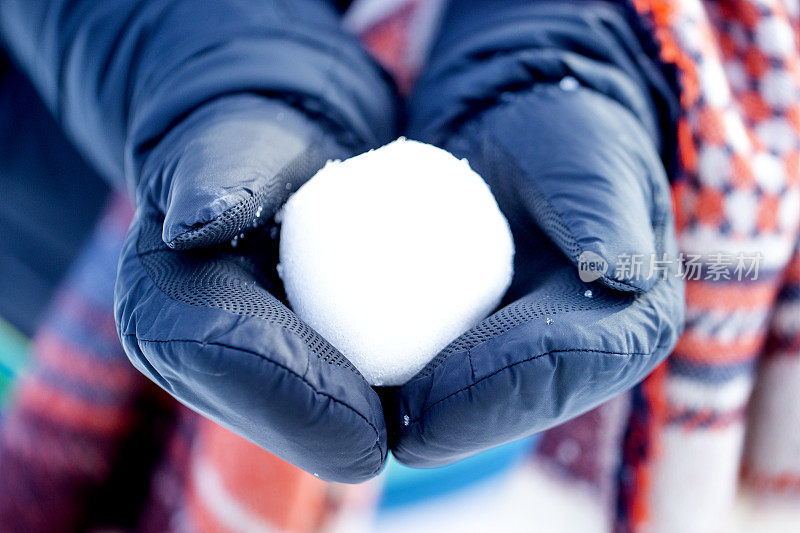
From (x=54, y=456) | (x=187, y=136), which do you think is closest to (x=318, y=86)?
(x=187, y=136)

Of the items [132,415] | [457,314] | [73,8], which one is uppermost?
[73,8]

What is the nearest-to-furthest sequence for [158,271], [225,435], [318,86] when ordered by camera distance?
[158,271] → [318,86] → [225,435]

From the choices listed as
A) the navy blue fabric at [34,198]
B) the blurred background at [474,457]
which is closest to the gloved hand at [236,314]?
the blurred background at [474,457]

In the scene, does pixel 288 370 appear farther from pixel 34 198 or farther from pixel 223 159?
pixel 34 198

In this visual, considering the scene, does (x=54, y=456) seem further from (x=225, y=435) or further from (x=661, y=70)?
(x=661, y=70)

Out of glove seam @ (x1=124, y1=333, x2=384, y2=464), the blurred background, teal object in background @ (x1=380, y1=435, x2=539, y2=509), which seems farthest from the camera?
teal object in background @ (x1=380, y1=435, x2=539, y2=509)

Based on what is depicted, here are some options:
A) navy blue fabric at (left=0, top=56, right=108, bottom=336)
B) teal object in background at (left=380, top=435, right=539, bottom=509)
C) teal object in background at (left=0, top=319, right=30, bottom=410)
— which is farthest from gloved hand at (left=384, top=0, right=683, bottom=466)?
teal object in background at (left=0, top=319, right=30, bottom=410)

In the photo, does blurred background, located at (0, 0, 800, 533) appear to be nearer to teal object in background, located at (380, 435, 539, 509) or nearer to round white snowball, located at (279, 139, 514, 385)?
teal object in background, located at (380, 435, 539, 509)
